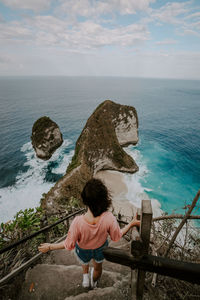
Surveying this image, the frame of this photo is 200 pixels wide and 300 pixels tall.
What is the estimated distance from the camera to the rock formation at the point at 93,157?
725 inches

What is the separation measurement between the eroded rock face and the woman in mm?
34625

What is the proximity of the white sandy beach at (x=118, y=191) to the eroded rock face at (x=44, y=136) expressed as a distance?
15118mm

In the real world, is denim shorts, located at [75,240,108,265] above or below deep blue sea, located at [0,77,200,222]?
above

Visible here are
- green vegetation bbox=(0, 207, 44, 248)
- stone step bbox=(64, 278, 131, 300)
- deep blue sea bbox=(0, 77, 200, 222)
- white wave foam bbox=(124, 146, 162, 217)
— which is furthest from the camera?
deep blue sea bbox=(0, 77, 200, 222)

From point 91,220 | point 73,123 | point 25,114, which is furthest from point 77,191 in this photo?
point 25,114

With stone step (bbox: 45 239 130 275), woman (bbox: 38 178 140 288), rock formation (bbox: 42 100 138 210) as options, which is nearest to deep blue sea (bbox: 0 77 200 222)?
rock formation (bbox: 42 100 138 210)

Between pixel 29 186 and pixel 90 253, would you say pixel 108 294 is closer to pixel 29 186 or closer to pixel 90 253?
pixel 90 253

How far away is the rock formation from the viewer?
1842 centimetres

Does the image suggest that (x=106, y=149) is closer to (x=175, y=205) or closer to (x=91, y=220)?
(x=175, y=205)

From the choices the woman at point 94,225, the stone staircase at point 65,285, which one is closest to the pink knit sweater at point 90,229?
the woman at point 94,225

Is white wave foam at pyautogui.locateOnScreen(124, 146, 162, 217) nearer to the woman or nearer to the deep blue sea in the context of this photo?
the deep blue sea

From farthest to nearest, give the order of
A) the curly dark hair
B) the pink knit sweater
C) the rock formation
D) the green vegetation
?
1. the rock formation
2. the green vegetation
3. the pink knit sweater
4. the curly dark hair

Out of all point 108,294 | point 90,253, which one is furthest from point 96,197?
point 108,294

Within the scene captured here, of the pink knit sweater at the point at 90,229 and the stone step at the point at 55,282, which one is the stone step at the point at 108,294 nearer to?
the stone step at the point at 55,282
